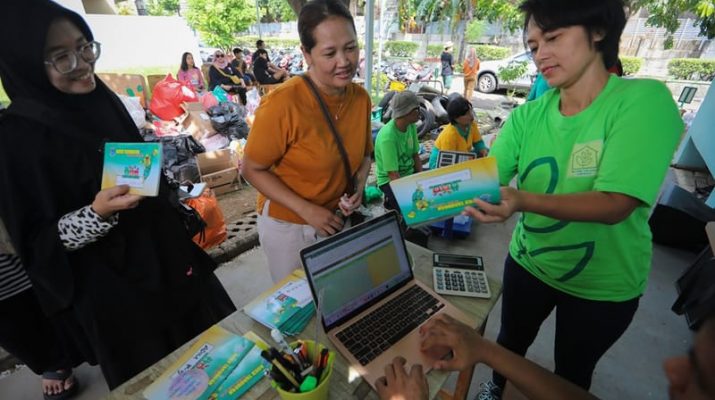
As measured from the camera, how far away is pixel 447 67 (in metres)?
9.95

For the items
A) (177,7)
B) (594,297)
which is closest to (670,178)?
(594,297)

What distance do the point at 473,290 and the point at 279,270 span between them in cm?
90

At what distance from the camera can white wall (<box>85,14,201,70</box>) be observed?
42.3 ft

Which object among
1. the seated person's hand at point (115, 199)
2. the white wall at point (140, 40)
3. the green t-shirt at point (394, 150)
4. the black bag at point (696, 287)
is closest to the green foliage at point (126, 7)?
the white wall at point (140, 40)

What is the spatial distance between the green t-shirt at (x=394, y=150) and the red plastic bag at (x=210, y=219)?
4.96ft

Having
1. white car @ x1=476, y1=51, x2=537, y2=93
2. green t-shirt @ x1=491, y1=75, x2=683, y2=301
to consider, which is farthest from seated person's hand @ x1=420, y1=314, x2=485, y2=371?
white car @ x1=476, y1=51, x2=537, y2=93

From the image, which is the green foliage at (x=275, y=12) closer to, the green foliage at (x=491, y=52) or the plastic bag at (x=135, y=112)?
the green foliage at (x=491, y=52)

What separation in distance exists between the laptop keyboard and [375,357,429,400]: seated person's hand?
0.12 m

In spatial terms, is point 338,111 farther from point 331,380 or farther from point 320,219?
point 331,380

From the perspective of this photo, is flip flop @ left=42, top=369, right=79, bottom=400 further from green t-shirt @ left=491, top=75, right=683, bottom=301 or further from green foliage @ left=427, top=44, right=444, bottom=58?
green foliage @ left=427, top=44, right=444, bottom=58

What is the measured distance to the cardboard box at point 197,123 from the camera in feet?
14.6

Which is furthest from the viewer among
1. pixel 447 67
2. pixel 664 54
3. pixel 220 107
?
pixel 664 54

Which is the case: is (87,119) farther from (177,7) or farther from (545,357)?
(177,7)

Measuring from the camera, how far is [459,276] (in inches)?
51.7
